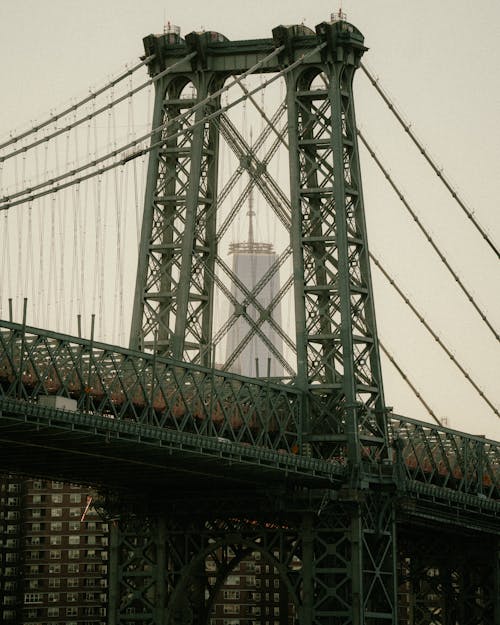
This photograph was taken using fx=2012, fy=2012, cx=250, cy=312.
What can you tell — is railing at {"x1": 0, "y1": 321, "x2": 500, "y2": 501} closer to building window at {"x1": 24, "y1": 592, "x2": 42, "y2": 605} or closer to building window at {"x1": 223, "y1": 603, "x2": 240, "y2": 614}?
building window at {"x1": 223, "y1": 603, "x2": 240, "y2": 614}

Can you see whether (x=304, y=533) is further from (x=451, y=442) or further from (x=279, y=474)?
(x=451, y=442)

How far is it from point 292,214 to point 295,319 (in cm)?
550

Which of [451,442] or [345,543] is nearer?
[345,543]

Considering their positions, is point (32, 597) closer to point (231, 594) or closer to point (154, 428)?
point (231, 594)

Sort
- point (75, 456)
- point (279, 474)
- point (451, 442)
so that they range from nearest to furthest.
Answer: point (75, 456) < point (279, 474) < point (451, 442)

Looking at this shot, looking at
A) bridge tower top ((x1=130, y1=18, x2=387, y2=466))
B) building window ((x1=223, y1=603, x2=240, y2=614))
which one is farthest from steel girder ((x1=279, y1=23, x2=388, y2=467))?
building window ((x1=223, y1=603, x2=240, y2=614))

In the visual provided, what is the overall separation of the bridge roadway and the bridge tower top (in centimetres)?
247

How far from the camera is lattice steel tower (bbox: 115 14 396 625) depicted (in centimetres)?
10000

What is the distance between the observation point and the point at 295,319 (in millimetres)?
101188

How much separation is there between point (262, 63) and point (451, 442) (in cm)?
2896

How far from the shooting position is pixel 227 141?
345 feet

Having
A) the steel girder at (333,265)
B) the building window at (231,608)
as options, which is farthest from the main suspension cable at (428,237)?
the building window at (231,608)

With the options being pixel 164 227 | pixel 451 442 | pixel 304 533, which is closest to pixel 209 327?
pixel 164 227

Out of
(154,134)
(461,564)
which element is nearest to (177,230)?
(154,134)
